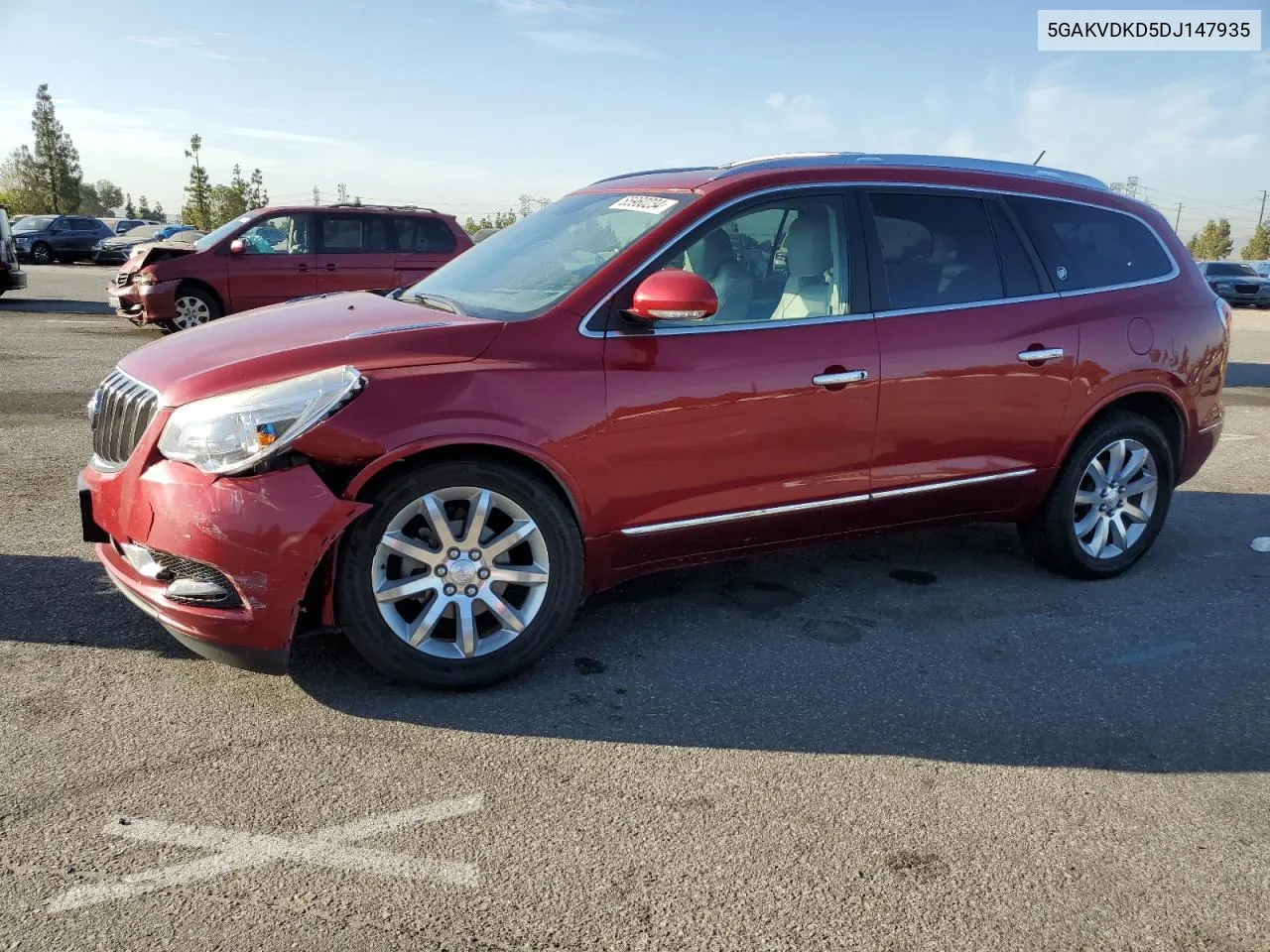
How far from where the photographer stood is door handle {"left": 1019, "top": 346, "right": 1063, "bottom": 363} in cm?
448

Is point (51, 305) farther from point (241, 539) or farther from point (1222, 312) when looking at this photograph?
point (1222, 312)

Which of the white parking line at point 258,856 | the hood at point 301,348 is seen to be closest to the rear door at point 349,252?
the hood at point 301,348

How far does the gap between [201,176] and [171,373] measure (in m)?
68.8

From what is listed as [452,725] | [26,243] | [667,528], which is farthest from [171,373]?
[26,243]

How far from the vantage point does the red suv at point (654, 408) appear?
10.8ft

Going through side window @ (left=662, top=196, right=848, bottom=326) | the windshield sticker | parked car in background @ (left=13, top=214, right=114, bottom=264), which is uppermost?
parked car in background @ (left=13, top=214, right=114, bottom=264)

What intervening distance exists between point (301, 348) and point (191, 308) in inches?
442

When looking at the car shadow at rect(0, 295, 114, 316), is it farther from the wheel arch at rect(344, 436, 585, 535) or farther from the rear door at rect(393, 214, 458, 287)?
the wheel arch at rect(344, 436, 585, 535)

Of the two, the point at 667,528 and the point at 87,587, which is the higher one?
the point at 667,528

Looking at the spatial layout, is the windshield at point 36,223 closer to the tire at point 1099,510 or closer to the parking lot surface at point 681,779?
the parking lot surface at point 681,779

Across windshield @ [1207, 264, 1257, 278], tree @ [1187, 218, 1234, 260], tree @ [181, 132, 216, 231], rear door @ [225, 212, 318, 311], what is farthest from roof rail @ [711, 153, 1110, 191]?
tree @ [1187, 218, 1234, 260]

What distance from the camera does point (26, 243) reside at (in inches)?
1303

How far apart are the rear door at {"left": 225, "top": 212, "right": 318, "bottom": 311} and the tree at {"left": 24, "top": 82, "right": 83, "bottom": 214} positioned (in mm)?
63472

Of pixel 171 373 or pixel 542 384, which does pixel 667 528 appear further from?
pixel 171 373
